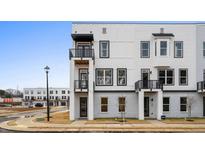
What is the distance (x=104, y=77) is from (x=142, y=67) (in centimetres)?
313

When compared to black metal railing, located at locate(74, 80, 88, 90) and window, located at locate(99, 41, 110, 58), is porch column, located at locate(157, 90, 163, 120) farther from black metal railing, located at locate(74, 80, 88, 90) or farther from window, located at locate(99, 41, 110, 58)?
black metal railing, located at locate(74, 80, 88, 90)

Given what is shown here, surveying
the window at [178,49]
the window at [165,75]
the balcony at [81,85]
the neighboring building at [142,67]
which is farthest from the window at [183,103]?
the balcony at [81,85]

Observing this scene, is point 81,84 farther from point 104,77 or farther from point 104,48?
point 104,48

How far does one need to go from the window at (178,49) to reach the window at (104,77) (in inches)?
213

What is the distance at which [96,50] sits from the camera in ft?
77.0

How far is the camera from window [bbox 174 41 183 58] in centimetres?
2383

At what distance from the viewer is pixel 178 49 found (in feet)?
78.2

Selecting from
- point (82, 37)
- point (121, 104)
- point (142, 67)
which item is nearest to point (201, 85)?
point (142, 67)

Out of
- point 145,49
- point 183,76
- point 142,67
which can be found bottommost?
point 183,76

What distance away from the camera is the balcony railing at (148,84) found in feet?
74.8
